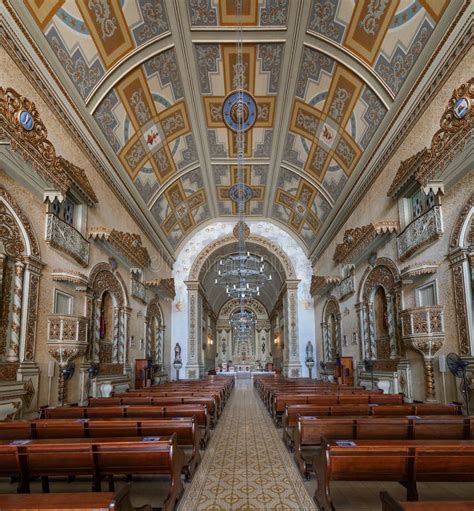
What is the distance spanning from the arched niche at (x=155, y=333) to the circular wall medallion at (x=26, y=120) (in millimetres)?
9828

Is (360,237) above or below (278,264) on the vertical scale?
below

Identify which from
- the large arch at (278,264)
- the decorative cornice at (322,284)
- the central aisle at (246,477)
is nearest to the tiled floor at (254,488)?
the central aisle at (246,477)

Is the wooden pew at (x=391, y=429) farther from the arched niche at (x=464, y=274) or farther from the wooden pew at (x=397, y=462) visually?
the arched niche at (x=464, y=274)

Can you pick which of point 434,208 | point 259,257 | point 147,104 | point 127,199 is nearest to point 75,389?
point 127,199

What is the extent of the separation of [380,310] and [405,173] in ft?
14.6

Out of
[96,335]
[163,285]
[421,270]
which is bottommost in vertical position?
[96,335]

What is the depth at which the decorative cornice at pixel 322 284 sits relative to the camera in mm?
15798

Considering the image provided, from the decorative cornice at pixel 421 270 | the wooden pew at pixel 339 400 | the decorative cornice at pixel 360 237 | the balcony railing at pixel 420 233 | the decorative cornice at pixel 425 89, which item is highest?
the decorative cornice at pixel 425 89

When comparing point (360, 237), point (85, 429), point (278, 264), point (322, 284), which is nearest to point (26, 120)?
point (85, 429)

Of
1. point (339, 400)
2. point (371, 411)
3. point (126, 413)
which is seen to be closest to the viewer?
point (371, 411)

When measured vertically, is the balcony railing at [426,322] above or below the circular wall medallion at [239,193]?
below

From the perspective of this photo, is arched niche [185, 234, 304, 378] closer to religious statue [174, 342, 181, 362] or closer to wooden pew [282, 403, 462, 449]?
religious statue [174, 342, 181, 362]

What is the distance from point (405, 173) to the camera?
29.2ft

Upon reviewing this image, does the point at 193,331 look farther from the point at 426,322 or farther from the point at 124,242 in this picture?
the point at 426,322
